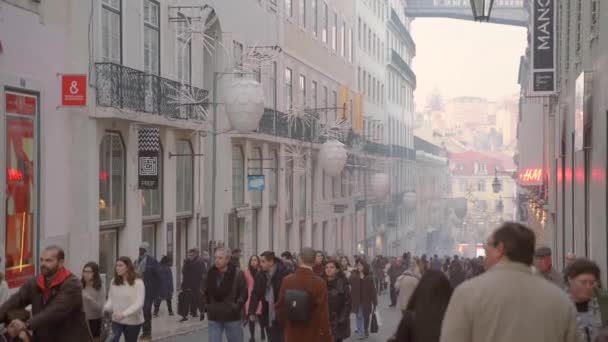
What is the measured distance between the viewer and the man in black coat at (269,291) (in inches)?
577

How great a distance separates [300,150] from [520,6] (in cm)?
3556

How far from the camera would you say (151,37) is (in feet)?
87.0

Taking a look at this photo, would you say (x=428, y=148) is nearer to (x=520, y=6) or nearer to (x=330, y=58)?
(x=520, y=6)

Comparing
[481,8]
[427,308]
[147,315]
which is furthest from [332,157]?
[427,308]

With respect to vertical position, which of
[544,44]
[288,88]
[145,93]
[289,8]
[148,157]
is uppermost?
[289,8]

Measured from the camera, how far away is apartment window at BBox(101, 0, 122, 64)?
23484 mm

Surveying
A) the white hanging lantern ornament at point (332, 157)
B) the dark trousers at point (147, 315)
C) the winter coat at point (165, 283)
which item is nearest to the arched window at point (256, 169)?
the white hanging lantern ornament at point (332, 157)

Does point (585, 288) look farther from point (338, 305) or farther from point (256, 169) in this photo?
point (256, 169)

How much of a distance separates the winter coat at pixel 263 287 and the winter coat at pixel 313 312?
4.51 metres

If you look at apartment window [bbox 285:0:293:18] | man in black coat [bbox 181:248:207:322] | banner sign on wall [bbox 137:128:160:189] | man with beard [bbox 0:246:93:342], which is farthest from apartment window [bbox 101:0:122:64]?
apartment window [bbox 285:0:293:18]

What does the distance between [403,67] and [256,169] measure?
44.9 metres

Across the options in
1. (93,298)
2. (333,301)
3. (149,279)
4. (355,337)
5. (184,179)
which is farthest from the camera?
(184,179)

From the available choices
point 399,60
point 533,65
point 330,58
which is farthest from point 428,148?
point 533,65

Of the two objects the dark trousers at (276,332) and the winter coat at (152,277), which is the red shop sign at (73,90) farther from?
the dark trousers at (276,332)
